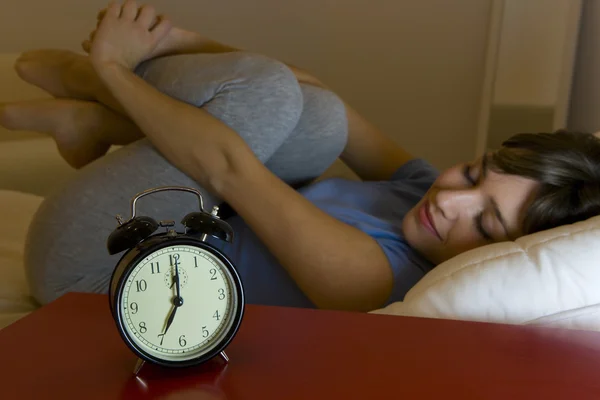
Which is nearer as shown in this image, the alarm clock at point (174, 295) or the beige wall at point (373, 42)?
the alarm clock at point (174, 295)

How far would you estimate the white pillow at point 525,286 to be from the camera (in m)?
0.70

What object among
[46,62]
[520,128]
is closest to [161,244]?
[46,62]

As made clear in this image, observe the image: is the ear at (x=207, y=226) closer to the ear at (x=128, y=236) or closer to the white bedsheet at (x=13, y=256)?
the ear at (x=128, y=236)

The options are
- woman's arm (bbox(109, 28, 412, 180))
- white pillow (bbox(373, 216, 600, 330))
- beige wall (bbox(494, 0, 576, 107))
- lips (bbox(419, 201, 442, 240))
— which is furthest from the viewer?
beige wall (bbox(494, 0, 576, 107))

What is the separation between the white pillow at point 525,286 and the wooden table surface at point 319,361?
55 millimetres

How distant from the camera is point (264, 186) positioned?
3.21 feet

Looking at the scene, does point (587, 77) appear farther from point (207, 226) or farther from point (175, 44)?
→ point (207, 226)

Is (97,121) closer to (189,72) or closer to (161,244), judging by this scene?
(189,72)

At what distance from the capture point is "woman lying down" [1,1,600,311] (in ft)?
3.13

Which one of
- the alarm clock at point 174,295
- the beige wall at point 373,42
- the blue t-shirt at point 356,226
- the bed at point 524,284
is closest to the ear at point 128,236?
the alarm clock at point 174,295

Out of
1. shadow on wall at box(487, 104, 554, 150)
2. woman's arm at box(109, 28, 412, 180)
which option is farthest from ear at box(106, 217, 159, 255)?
shadow on wall at box(487, 104, 554, 150)

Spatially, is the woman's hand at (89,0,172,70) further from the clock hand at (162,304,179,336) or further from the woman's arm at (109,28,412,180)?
the clock hand at (162,304,179,336)

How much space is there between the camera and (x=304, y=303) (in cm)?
105

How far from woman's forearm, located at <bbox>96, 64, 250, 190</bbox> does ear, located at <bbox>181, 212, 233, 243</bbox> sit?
0.41 meters
